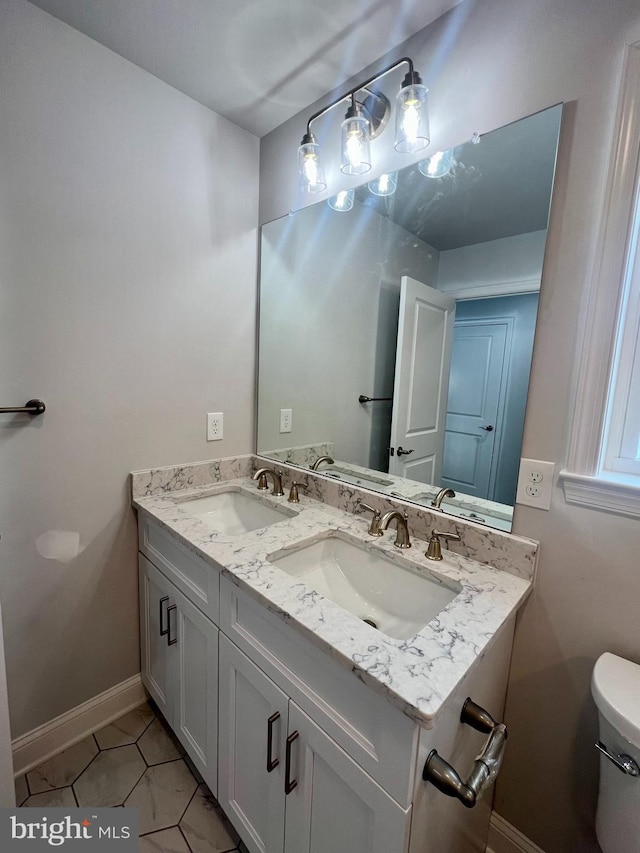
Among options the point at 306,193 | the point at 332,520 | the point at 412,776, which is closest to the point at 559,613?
the point at 412,776

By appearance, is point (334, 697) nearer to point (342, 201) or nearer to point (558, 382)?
point (558, 382)

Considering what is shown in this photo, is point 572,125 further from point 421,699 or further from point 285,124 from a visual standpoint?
point 421,699

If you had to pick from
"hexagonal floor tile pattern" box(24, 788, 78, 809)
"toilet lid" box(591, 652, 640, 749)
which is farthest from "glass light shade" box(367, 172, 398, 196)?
"hexagonal floor tile pattern" box(24, 788, 78, 809)

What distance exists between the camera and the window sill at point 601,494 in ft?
2.71

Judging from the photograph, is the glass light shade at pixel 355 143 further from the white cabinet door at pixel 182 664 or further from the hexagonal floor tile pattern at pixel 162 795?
the hexagonal floor tile pattern at pixel 162 795

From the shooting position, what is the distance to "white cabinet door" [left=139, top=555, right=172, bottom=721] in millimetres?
1343

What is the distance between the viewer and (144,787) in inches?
48.9

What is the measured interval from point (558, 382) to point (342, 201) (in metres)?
1.01

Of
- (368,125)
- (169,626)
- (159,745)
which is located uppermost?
(368,125)

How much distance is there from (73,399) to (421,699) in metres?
1.29

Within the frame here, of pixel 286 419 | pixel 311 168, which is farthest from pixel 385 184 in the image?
pixel 286 419

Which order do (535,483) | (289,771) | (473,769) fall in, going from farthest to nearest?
(535,483), (289,771), (473,769)

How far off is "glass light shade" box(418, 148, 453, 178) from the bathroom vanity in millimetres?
1041

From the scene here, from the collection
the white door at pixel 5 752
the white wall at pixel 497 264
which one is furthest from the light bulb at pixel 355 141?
the white door at pixel 5 752
